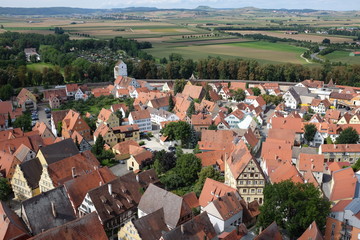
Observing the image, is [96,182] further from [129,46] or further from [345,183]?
[129,46]

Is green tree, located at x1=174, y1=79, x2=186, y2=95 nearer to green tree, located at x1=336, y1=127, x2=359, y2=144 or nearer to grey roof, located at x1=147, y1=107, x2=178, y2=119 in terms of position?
grey roof, located at x1=147, y1=107, x2=178, y2=119

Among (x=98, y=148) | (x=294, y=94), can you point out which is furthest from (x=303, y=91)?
(x=98, y=148)

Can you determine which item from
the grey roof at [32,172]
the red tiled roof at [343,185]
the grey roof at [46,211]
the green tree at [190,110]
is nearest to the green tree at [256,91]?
the green tree at [190,110]

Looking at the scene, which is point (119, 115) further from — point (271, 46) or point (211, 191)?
point (271, 46)

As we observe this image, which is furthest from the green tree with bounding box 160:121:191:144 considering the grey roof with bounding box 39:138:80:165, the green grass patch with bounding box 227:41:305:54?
the green grass patch with bounding box 227:41:305:54

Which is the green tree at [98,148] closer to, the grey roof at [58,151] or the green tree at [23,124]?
the grey roof at [58,151]
